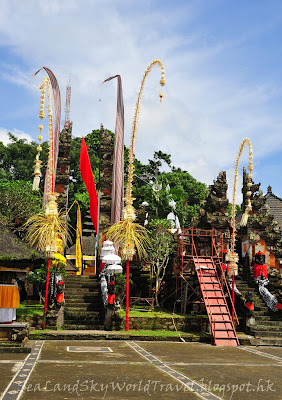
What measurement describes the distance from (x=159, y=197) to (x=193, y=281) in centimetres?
1272

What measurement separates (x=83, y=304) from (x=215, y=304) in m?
5.24

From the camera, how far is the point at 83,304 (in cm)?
1756

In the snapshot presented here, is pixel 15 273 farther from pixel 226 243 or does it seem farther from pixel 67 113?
pixel 67 113

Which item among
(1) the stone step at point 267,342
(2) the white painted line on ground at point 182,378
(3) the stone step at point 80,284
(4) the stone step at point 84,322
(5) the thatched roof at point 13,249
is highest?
(5) the thatched roof at point 13,249

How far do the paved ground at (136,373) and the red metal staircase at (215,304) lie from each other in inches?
61.5

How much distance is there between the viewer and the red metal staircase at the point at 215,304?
48.4ft

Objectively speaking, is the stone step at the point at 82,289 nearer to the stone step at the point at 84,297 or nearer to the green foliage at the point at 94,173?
the stone step at the point at 84,297

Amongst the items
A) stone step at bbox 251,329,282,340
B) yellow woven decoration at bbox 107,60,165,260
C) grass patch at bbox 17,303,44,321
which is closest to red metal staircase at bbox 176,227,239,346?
stone step at bbox 251,329,282,340

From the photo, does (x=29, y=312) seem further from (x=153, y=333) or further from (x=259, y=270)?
(x=259, y=270)

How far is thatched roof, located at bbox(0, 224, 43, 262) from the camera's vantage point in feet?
38.7

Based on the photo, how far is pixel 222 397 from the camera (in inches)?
281

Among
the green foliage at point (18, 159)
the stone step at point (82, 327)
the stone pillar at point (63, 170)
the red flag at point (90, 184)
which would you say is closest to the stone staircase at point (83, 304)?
the stone step at point (82, 327)

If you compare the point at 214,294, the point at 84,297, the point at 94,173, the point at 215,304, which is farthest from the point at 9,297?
the point at 94,173

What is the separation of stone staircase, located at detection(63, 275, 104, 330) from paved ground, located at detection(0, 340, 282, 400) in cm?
297
